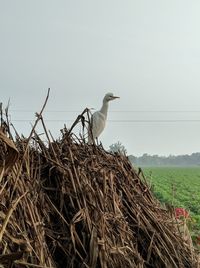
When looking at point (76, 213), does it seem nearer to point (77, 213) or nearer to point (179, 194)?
point (77, 213)

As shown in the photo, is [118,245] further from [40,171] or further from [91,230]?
[40,171]

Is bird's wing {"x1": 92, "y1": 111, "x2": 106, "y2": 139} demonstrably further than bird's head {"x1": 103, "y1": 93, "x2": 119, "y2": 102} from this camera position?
No

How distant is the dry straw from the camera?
2.03 metres

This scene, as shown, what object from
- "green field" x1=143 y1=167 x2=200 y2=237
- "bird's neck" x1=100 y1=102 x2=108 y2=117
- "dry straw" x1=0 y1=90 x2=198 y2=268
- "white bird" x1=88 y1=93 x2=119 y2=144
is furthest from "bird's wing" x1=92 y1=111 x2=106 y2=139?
"dry straw" x1=0 y1=90 x2=198 y2=268

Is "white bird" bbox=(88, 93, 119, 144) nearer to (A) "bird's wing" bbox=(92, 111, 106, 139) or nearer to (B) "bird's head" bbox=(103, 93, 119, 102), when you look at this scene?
(A) "bird's wing" bbox=(92, 111, 106, 139)

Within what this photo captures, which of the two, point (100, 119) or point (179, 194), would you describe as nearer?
point (100, 119)

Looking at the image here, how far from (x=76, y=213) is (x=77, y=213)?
0.16ft

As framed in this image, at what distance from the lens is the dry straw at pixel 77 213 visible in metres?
2.03

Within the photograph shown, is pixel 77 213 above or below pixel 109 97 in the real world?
below

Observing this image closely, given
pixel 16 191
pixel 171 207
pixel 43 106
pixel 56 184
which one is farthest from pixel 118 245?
pixel 171 207

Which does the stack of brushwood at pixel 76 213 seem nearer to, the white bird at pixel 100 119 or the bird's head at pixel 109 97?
the white bird at pixel 100 119

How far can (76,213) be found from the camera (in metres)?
2.38

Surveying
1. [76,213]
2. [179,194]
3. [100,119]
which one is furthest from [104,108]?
[179,194]

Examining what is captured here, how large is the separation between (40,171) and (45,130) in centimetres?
25
